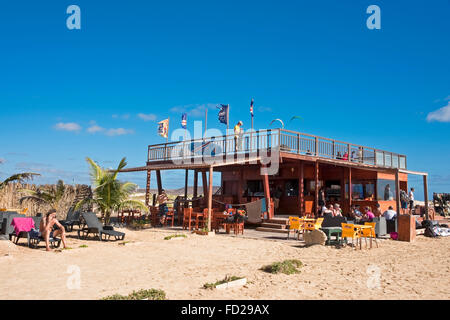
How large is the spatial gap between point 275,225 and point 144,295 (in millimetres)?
10079

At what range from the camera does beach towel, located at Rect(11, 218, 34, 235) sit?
9.77 metres

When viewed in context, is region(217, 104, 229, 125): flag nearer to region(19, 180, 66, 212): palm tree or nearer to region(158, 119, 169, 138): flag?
region(158, 119, 169, 138): flag

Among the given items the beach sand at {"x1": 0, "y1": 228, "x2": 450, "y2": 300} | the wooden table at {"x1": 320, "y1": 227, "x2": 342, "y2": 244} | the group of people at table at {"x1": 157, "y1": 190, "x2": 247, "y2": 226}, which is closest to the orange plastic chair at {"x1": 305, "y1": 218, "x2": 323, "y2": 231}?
the wooden table at {"x1": 320, "y1": 227, "x2": 342, "y2": 244}

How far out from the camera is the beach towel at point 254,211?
48.6 feet

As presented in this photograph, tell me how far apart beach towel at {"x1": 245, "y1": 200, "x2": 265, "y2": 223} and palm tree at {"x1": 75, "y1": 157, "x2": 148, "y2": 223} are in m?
4.49

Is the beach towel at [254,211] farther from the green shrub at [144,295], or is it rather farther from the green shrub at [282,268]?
the green shrub at [144,295]

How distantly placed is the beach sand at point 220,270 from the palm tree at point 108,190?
2603 mm

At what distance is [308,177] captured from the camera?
17984 mm

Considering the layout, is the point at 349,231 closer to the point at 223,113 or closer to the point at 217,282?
the point at 217,282

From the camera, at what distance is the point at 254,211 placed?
14961 mm

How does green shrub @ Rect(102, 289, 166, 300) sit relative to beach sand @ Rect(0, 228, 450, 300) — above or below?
above

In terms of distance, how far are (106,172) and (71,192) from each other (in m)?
4.67

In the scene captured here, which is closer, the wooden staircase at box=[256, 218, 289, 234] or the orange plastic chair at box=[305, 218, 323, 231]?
the orange plastic chair at box=[305, 218, 323, 231]
